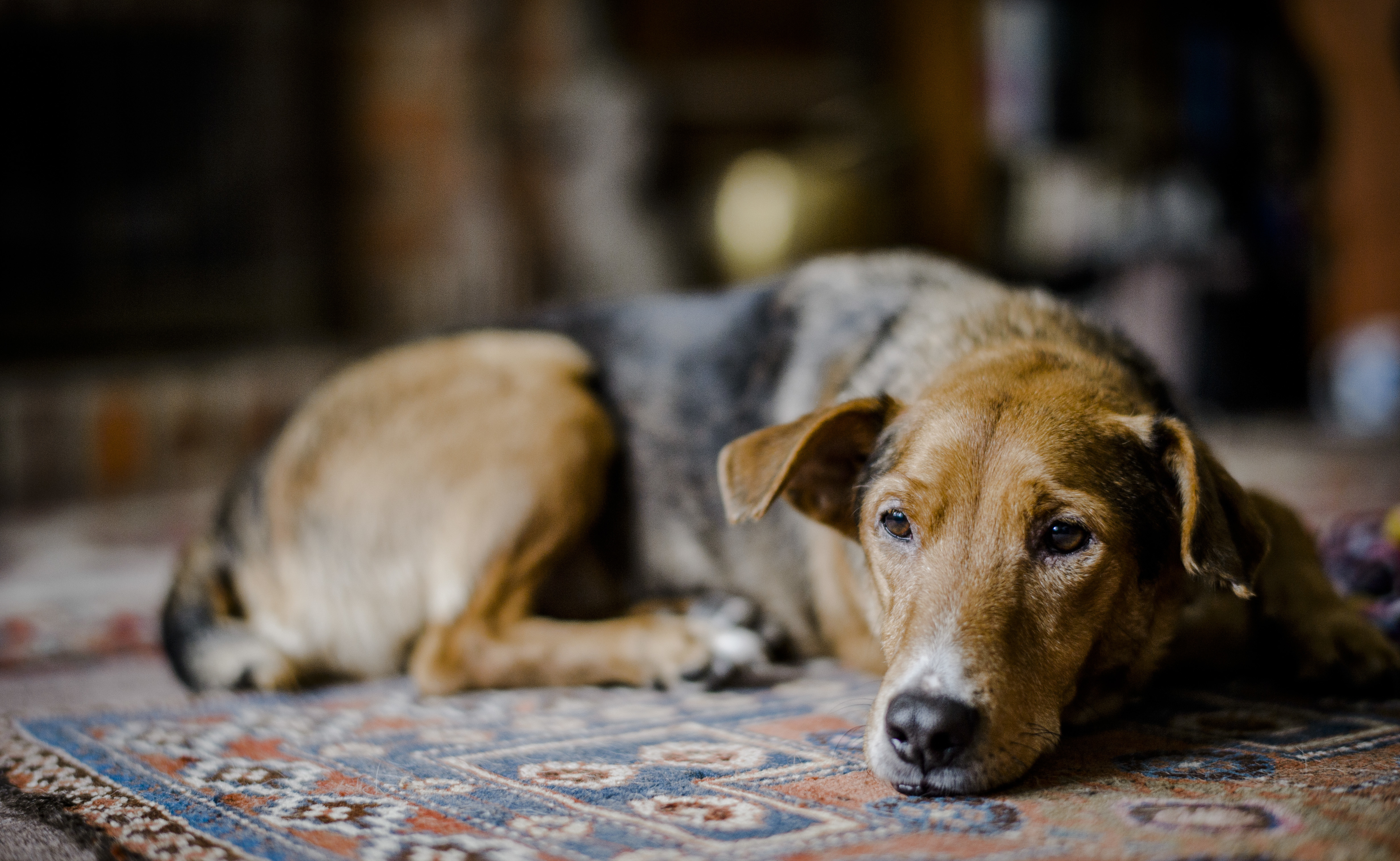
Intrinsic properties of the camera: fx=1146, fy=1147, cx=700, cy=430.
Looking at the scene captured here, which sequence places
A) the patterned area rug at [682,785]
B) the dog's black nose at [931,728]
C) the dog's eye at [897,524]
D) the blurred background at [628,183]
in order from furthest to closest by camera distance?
the blurred background at [628,183] < the dog's eye at [897,524] < the dog's black nose at [931,728] < the patterned area rug at [682,785]

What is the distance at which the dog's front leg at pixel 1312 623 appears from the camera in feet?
7.23

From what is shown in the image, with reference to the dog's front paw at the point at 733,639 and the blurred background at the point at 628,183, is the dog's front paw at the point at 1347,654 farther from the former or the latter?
the blurred background at the point at 628,183

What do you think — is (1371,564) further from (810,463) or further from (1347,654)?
(810,463)

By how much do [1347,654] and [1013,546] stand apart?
0.88 metres

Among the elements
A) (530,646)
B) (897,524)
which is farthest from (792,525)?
(897,524)

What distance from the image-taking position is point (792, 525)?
2801 mm

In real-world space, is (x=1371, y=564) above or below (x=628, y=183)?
below

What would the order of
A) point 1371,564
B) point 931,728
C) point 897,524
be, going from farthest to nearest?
point 1371,564 → point 897,524 → point 931,728

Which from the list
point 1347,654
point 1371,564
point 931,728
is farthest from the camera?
point 1371,564

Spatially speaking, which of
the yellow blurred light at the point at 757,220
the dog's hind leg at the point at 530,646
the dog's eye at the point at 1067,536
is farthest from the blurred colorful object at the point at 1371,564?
the yellow blurred light at the point at 757,220

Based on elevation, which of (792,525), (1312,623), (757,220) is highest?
(757,220)

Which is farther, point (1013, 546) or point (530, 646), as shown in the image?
point (530, 646)

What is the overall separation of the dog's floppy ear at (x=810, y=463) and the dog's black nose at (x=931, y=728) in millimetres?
493

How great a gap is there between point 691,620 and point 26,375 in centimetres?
535
